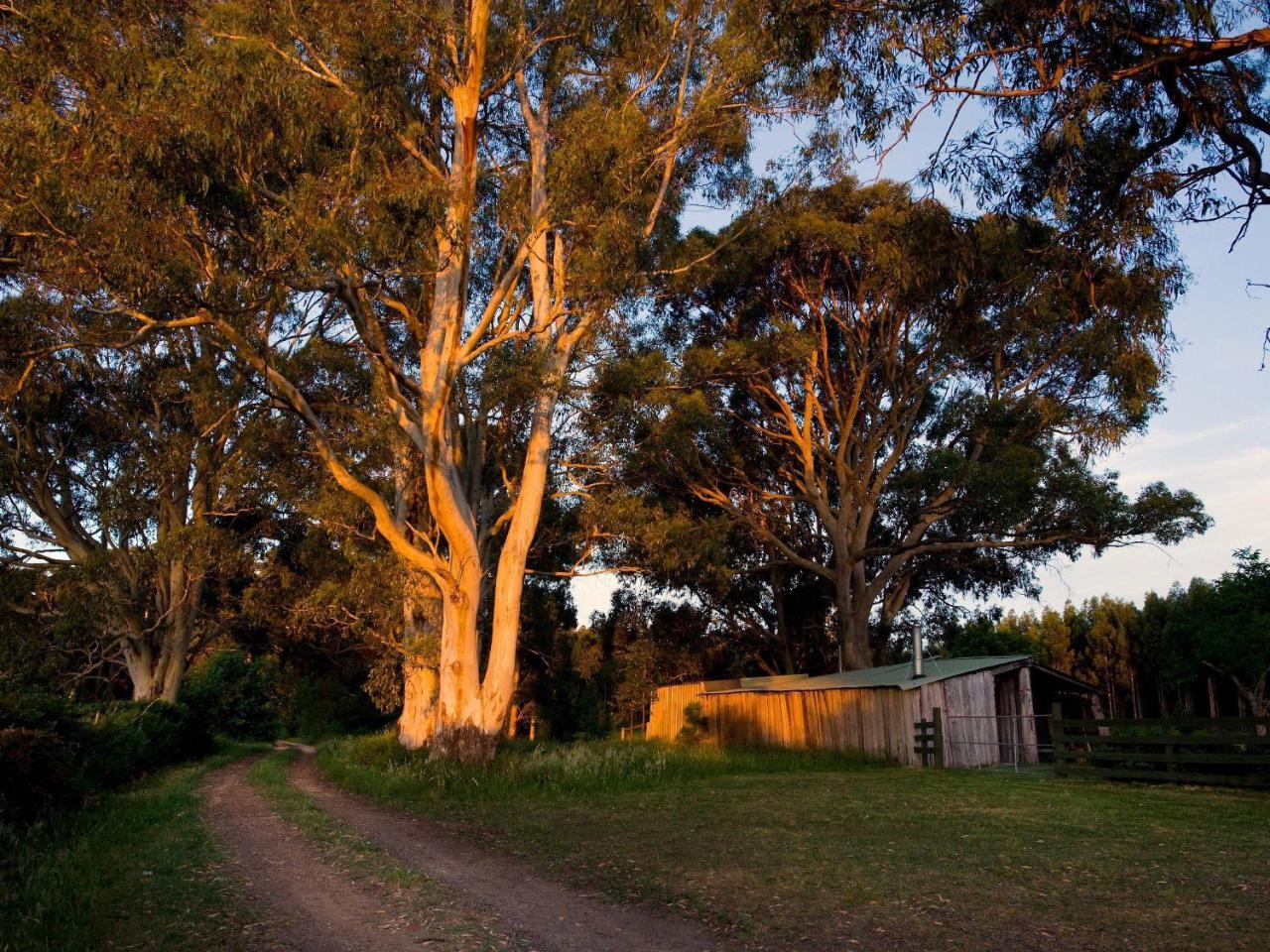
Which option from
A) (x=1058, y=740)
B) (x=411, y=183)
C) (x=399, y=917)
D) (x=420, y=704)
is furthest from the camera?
(x=420, y=704)

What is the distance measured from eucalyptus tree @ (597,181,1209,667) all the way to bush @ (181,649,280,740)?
29941mm

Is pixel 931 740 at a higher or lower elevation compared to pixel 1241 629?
lower

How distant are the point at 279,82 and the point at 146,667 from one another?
18.1 metres

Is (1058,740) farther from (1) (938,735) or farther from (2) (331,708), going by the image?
(2) (331,708)

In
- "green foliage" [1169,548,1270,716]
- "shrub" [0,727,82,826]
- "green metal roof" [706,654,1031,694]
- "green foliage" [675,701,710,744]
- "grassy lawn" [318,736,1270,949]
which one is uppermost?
"green foliage" [1169,548,1270,716]

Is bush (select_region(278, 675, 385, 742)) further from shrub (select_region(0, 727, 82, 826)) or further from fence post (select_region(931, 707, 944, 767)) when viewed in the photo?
shrub (select_region(0, 727, 82, 826))

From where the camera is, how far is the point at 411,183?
1516cm

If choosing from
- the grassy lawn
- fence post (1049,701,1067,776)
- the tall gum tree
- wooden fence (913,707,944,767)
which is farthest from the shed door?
the tall gum tree

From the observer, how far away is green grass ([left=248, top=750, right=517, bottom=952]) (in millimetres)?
6047

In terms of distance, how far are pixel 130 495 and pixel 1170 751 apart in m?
23.8

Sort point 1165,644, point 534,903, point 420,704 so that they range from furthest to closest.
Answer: point 1165,644 → point 420,704 → point 534,903

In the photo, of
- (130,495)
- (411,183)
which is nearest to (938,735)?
(411,183)

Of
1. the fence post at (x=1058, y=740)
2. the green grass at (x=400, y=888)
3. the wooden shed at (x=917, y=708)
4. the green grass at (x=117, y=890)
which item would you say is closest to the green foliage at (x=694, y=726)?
the wooden shed at (x=917, y=708)

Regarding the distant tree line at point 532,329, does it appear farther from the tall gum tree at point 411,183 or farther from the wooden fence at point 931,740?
the wooden fence at point 931,740
